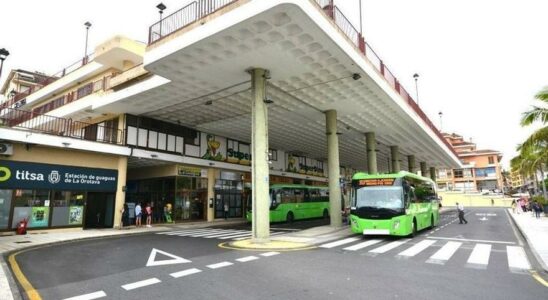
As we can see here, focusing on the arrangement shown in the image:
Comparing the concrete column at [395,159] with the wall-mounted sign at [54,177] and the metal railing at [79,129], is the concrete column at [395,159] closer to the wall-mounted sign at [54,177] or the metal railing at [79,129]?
the metal railing at [79,129]

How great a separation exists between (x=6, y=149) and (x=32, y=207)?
3.30 metres

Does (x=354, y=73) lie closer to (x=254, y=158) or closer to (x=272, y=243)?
(x=254, y=158)

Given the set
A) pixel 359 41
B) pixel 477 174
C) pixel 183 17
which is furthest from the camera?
pixel 477 174

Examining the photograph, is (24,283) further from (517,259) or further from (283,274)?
(517,259)

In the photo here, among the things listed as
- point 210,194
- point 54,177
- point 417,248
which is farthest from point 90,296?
point 210,194

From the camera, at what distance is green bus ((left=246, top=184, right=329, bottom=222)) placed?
25.1 m

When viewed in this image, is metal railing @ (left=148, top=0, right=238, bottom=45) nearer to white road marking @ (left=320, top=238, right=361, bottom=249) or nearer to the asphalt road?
the asphalt road

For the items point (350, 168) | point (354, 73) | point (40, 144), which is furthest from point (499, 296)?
point (350, 168)

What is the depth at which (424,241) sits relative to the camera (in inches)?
572

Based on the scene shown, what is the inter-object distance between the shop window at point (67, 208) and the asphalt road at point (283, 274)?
7166 millimetres

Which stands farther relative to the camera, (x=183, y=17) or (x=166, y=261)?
(x=183, y=17)

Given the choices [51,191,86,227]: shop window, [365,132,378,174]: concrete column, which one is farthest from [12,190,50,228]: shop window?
[365,132,378,174]: concrete column

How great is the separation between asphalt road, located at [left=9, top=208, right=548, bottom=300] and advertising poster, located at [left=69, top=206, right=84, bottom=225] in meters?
7.53

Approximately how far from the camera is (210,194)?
27891mm
